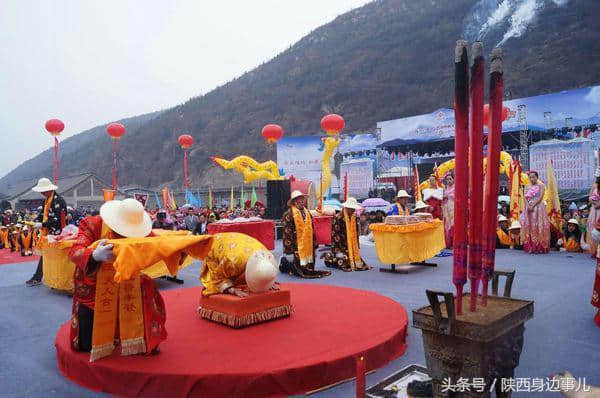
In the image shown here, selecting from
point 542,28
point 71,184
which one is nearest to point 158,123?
point 71,184

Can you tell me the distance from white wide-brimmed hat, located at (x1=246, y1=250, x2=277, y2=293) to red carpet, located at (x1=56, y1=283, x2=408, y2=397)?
0.34 metres

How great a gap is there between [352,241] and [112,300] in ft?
15.7

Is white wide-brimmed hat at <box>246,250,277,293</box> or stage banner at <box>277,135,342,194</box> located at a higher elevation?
stage banner at <box>277,135,342,194</box>

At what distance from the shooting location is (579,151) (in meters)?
13.3

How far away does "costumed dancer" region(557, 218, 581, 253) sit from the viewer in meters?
8.57

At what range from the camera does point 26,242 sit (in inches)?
456

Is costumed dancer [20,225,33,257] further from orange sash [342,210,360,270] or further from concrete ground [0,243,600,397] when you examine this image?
orange sash [342,210,360,270]

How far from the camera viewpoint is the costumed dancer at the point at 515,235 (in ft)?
30.4

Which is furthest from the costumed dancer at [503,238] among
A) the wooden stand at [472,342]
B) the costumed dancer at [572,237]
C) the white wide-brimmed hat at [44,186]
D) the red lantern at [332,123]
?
the white wide-brimmed hat at [44,186]

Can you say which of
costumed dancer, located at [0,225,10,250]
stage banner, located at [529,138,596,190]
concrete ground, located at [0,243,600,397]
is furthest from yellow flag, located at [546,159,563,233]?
costumed dancer, located at [0,225,10,250]

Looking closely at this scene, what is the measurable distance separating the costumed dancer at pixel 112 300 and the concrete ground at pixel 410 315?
0.36 meters

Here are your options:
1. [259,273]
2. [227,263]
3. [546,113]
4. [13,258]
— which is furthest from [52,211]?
[546,113]

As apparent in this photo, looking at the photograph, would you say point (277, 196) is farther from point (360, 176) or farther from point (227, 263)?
point (227, 263)

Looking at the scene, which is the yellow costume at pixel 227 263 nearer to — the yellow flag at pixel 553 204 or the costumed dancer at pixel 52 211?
the costumed dancer at pixel 52 211
